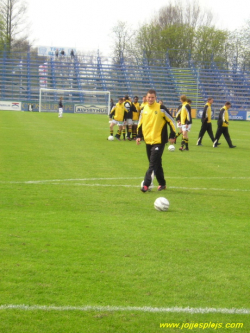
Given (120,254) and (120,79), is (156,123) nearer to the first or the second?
(120,254)

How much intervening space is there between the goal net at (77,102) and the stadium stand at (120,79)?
152 cm

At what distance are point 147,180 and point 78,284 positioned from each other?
532 cm

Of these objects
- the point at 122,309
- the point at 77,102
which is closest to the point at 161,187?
the point at 122,309

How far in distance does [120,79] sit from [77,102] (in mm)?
7551

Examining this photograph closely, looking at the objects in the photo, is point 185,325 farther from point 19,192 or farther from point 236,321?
point 19,192

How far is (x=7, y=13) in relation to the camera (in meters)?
71.1

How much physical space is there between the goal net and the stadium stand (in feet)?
4.97

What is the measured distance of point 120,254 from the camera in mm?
5965

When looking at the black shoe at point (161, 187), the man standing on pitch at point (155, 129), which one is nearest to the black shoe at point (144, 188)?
the man standing on pitch at point (155, 129)

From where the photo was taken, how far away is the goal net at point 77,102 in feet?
173

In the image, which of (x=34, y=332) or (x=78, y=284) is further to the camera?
(x=78, y=284)

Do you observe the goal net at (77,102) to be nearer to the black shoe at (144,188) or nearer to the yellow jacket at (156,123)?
the yellow jacket at (156,123)

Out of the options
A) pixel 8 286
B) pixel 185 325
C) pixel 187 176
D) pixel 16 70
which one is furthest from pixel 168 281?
pixel 16 70

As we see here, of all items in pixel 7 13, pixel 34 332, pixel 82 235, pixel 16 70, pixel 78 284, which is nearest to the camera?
pixel 34 332
